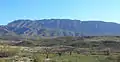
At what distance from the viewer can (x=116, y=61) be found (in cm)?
5941

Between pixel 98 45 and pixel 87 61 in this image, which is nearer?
pixel 87 61

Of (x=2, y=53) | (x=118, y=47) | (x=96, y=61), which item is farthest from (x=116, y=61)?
(x=118, y=47)

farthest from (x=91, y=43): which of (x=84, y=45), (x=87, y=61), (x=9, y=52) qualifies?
(x=87, y=61)

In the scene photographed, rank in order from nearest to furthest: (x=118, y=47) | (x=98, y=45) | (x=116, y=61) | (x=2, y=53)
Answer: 1. (x=116, y=61)
2. (x=2, y=53)
3. (x=118, y=47)
4. (x=98, y=45)

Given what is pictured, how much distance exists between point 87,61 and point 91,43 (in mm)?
95606

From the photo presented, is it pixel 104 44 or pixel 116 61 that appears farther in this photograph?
pixel 104 44

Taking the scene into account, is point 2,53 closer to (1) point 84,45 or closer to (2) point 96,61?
(2) point 96,61

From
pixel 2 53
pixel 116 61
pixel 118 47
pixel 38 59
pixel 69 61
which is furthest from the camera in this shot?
pixel 118 47

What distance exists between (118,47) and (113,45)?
5209 mm

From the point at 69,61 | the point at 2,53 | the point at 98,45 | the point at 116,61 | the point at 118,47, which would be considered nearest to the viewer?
the point at 116,61

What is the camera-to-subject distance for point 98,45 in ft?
502

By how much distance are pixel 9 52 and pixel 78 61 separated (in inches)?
1711

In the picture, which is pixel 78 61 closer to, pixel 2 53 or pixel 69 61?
pixel 69 61

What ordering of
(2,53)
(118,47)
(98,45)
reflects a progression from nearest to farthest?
(2,53) < (118,47) < (98,45)
